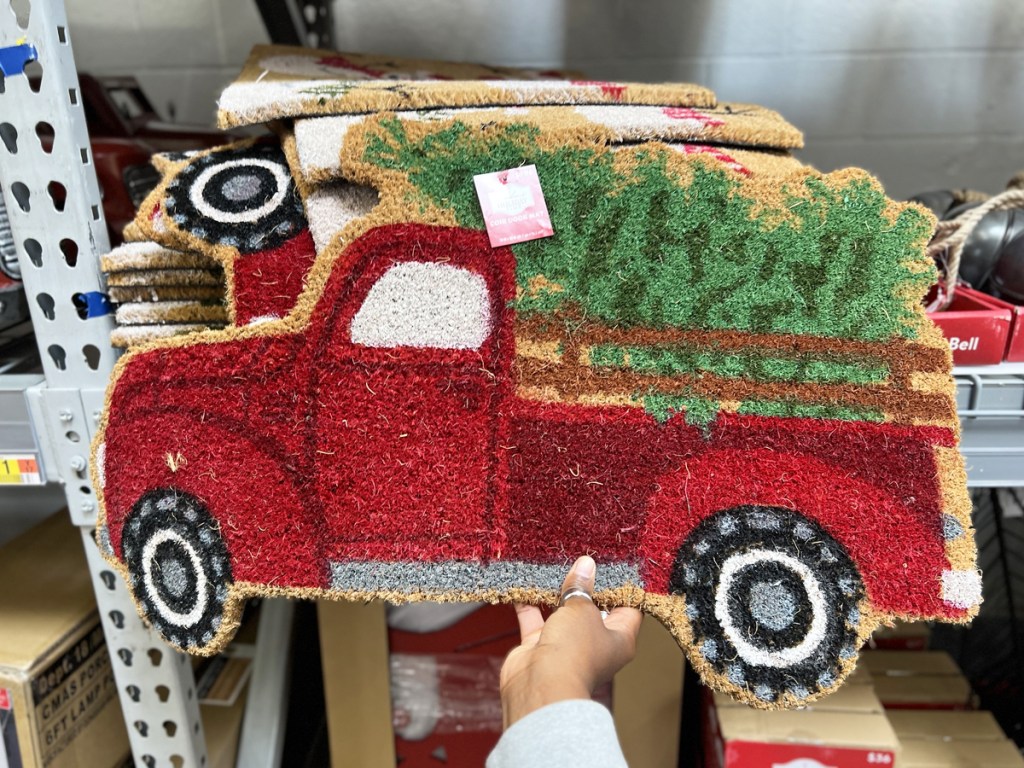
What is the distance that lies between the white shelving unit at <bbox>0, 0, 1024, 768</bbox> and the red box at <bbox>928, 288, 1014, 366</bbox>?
0.04ft

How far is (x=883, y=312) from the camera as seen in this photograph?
469mm

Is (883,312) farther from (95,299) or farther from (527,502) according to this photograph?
(95,299)

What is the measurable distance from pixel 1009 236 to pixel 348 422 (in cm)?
62

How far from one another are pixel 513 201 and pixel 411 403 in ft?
0.56

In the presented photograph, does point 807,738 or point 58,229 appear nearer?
point 58,229

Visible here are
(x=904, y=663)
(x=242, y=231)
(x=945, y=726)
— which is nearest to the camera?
(x=242, y=231)

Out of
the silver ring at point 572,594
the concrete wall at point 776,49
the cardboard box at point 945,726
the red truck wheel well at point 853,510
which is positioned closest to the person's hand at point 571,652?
the silver ring at point 572,594

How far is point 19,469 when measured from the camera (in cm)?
60

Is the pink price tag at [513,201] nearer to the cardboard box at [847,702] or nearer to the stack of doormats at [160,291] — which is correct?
the stack of doormats at [160,291]

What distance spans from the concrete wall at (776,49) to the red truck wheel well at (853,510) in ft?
2.42

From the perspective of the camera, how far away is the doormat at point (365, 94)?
0.52m

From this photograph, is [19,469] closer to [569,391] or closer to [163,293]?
[163,293]

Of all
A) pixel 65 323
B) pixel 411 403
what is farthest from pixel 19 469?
pixel 411 403

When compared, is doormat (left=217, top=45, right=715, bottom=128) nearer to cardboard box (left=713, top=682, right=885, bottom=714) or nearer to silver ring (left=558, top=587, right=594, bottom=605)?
silver ring (left=558, top=587, right=594, bottom=605)
